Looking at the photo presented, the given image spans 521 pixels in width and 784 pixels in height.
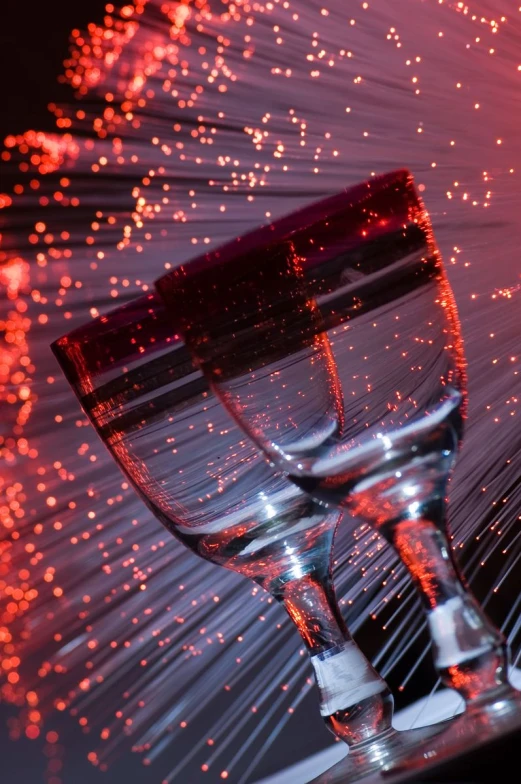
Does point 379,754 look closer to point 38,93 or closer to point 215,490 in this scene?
point 215,490

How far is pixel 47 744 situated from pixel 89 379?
56cm

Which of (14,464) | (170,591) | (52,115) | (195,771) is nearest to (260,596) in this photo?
(170,591)

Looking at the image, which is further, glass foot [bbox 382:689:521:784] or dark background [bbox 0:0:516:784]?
dark background [bbox 0:0:516:784]

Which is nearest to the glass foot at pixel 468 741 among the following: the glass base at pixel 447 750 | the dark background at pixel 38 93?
the glass base at pixel 447 750

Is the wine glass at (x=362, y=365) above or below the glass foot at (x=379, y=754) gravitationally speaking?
above

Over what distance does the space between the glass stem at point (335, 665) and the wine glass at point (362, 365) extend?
7cm

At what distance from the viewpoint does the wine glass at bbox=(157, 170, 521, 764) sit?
312mm

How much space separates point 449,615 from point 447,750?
0.04 m

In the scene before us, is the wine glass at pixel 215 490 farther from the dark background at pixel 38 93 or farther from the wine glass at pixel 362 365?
the dark background at pixel 38 93

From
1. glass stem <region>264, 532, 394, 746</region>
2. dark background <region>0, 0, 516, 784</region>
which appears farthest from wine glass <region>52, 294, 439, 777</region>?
dark background <region>0, 0, 516, 784</region>

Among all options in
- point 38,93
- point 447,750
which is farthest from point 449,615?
point 38,93

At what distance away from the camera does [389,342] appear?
31cm

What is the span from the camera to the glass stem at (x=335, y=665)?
0.38 metres

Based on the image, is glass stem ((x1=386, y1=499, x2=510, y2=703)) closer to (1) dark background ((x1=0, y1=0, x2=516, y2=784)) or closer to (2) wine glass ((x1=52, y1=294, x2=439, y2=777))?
(2) wine glass ((x1=52, y1=294, x2=439, y2=777))
